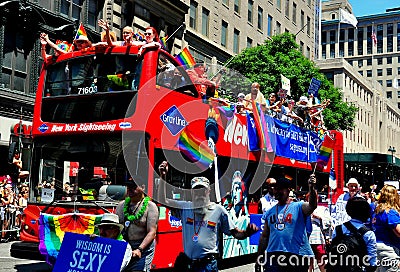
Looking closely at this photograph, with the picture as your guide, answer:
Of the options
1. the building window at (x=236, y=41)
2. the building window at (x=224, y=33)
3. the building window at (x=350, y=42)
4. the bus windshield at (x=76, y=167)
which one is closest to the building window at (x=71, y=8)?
the building window at (x=224, y=33)

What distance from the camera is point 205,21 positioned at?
126 ft

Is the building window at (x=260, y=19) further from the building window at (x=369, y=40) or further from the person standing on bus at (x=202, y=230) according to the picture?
the building window at (x=369, y=40)

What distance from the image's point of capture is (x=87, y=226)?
9055mm

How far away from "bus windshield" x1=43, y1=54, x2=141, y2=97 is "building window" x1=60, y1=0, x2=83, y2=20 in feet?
55.6

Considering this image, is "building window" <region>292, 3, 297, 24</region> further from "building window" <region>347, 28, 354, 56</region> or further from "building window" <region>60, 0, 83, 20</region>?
"building window" <region>347, 28, 354, 56</region>

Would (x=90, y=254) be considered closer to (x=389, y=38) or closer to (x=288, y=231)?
(x=288, y=231)

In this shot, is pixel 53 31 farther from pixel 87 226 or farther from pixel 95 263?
pixel 95 263

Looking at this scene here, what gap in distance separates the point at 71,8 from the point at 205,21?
514 inches

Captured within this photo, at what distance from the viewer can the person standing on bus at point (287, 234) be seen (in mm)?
6367

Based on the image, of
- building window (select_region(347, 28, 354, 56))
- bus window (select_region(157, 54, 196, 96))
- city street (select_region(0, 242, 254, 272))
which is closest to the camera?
bus window (select_region(157, 54, 196, 96))

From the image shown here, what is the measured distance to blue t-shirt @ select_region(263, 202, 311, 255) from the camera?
640 centimetres

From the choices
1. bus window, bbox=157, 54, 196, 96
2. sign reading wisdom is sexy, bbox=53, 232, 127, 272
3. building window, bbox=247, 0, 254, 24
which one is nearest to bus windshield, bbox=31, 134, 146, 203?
bus window, bbox=157, 54, 196, 96

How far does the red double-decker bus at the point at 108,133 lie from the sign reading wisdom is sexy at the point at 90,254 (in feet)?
11.5

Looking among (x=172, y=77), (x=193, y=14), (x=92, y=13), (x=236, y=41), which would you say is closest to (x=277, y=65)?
(x=193, y=14)
